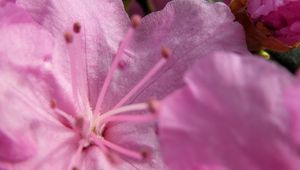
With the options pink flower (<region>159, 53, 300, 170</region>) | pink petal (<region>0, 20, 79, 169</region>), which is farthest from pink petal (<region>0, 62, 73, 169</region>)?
pink flower (<region>159, 53, 300, 170</region>)

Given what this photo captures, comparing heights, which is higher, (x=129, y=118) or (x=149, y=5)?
(x=129, y=118)

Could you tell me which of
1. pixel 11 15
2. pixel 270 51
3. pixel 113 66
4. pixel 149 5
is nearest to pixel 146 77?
pixel 113 66

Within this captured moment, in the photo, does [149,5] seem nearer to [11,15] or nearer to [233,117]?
[11,15]

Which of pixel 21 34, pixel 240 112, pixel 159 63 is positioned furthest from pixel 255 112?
pixel 21 34

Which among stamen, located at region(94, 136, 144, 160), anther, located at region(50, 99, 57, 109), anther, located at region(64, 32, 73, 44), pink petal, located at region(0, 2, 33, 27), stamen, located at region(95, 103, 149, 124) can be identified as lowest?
stamen, located at region(94, 136, 144, 160)

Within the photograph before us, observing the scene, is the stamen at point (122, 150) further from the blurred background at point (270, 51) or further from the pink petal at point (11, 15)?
the blurred background at point (270, 51)

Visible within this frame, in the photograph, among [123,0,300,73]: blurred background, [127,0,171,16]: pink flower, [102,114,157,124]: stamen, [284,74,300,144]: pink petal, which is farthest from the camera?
[127,0,171,16]: pink flower

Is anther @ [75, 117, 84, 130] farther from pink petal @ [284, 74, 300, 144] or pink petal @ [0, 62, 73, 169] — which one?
pink petal @ [284, 74, 300, 144]
